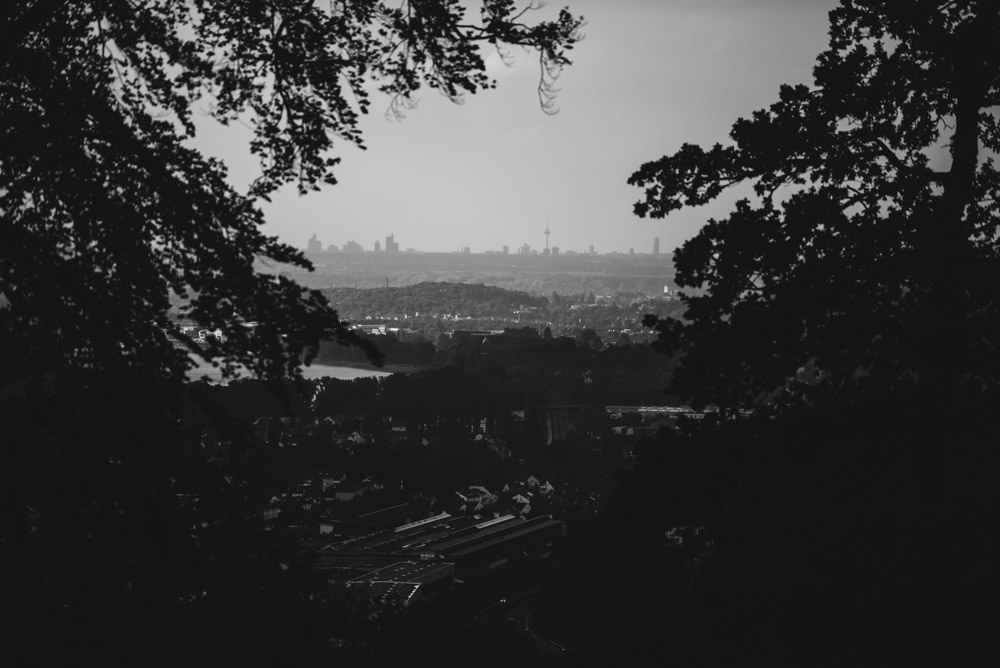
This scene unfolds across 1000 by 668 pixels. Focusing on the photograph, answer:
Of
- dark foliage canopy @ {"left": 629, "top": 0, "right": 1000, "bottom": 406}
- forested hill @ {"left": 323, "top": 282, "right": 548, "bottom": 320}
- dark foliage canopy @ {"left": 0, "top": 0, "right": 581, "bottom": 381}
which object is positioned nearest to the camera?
dark foliage canopy @ {"left": 0, "top": 0, "right": 581, "bottom": 381}

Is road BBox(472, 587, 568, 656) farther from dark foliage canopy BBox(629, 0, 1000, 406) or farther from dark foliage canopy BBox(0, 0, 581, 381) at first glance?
dark foliage canopy BBox(0, 0, 581, 381)

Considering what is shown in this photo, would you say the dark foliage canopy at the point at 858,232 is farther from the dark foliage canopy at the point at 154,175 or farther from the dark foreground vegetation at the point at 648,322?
the dark foliage canopy at the point at 154,175

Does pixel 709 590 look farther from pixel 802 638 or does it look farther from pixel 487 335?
pixel 487 335

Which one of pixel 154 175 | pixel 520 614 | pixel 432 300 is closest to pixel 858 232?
pixel 154 175

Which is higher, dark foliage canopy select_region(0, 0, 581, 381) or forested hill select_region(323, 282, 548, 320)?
dark foliage canopy select_region(0, 0, 581, 381)

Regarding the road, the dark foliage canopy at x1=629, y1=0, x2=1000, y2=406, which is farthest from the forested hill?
the dark foliage canopy at x1=629, y1=0, x2=1000, y2=406

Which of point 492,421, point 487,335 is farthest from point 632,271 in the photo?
point 492,421
